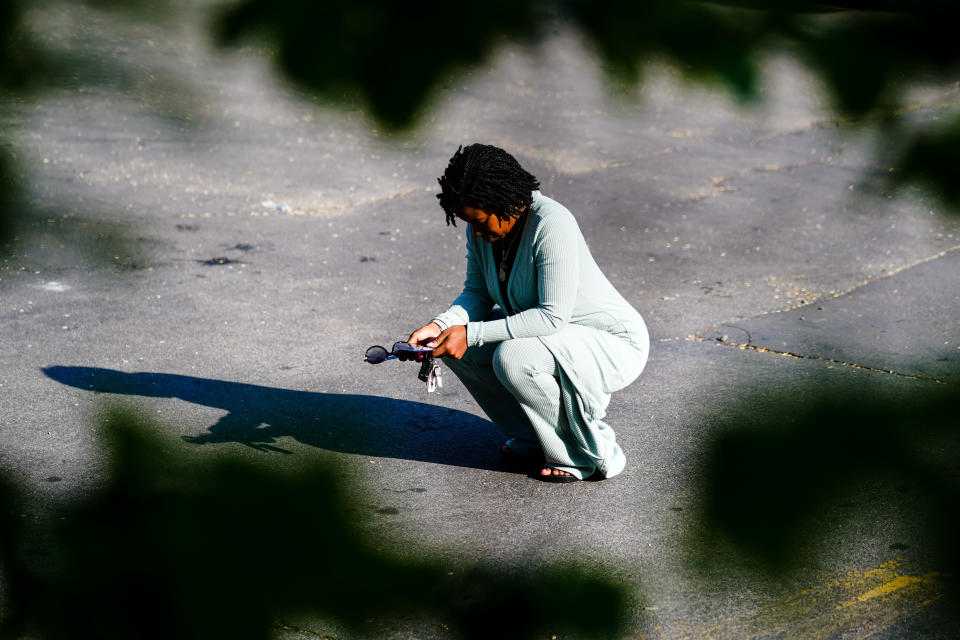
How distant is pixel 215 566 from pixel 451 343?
7.11 feet

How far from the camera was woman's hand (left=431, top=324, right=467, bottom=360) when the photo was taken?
3.38 meters

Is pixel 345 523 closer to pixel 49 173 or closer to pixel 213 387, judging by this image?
pixel 49 173

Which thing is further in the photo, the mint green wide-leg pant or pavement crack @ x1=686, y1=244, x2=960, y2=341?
pavement crack @ x1=686, y1=244, x2=960, y2=341

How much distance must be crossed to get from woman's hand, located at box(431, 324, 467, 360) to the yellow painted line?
1369mm

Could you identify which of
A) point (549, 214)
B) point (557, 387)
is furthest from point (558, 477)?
point (549, 214)

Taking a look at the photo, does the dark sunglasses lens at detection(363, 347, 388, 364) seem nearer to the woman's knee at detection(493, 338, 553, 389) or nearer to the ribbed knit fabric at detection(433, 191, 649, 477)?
the ribbed knit fabric at detection(433, 191, 649, 477)

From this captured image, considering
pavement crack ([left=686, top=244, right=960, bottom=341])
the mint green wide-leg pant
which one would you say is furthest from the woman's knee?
pavement crack ([left=686, top=244, right=960, bottom=341])

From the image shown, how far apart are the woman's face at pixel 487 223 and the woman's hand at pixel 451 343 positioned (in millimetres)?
317

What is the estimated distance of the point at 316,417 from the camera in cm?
425

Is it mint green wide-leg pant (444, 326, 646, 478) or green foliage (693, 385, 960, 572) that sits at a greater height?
green foliage (693, 385, 960, 572)

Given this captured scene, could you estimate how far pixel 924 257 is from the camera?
6598mm

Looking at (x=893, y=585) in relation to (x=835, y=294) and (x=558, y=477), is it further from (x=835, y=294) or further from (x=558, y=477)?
(x=835, y=294)

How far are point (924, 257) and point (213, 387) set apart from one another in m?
4.45

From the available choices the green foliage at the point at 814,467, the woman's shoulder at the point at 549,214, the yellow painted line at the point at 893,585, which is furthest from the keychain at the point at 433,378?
the green foliage at the point at 814,467
